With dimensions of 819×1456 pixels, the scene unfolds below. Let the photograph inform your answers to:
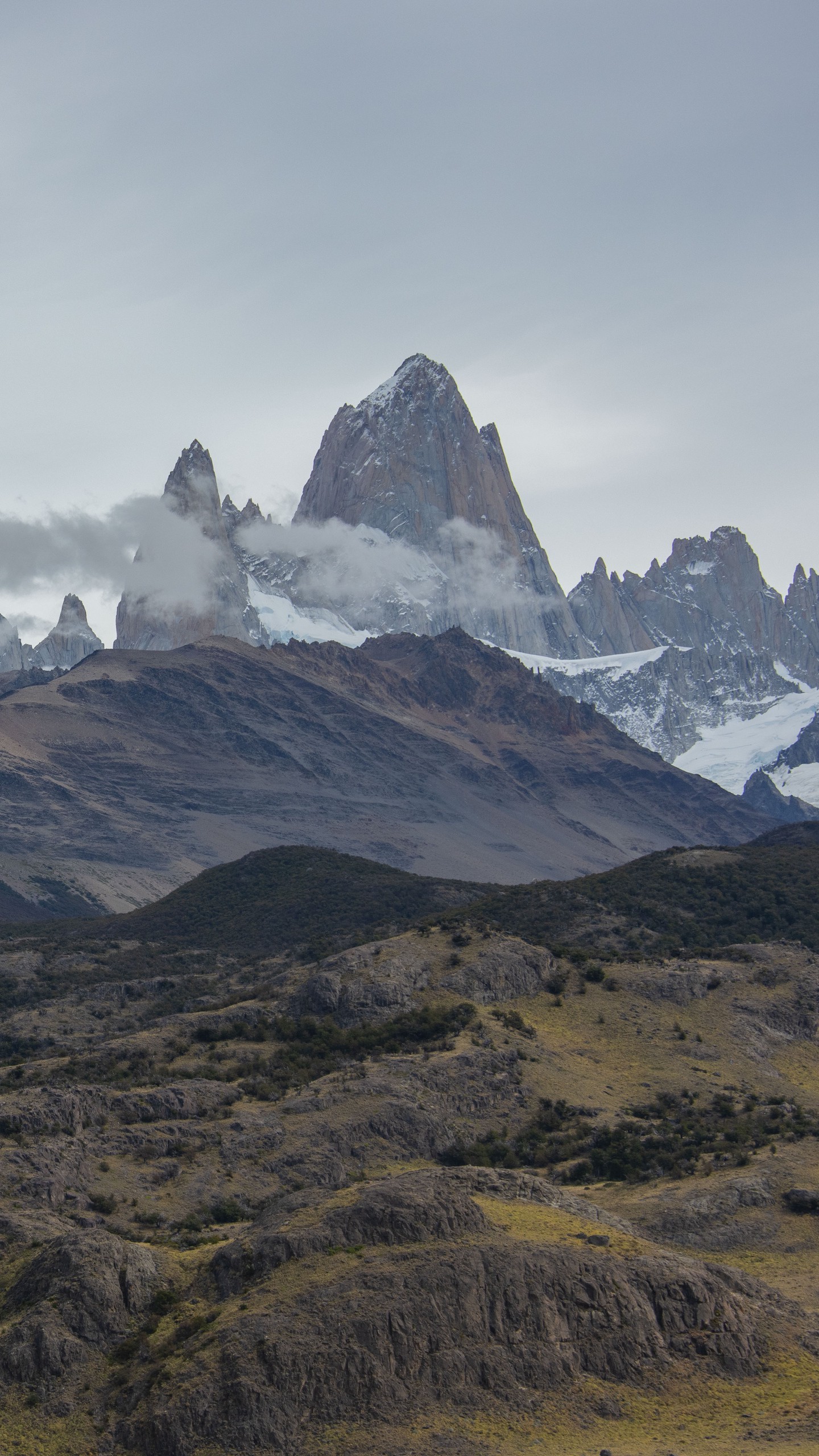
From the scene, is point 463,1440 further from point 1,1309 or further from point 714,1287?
point 1,1309

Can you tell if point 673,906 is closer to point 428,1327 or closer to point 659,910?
point 659,910

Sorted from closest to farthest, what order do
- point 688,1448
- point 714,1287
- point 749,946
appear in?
point 688,1448 < point 714,1287 < point 749,946

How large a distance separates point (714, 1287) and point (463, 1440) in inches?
420

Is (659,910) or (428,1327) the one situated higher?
(659,910)

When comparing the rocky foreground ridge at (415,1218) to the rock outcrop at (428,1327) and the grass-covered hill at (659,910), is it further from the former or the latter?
the grass-covered hill at (659,910)

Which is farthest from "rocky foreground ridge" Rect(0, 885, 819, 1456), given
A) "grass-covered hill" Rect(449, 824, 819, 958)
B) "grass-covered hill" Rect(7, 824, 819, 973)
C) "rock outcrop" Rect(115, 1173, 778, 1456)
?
"grass-covered hill" Rect(449, 824, 819, 958)

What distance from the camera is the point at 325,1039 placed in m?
100

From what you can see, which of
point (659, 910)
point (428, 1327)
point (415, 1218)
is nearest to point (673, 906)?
point (659, 910)

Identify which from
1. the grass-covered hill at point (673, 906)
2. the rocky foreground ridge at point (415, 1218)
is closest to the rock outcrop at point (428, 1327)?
the rocky foreground ridge at point (415, 1218)

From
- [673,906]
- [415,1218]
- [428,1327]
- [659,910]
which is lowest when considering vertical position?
[428,1327]

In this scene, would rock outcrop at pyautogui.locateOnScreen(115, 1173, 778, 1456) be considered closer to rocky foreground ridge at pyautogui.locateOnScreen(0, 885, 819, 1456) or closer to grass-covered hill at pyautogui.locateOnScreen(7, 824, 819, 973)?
rocky foreground ridge at pyautogui.locateOnScreen(0, 885, 819, 1456)

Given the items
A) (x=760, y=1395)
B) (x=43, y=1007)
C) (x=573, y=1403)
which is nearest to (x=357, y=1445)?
(x=573, y=1403)

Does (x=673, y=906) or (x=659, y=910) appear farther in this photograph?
(x=673, y=906)

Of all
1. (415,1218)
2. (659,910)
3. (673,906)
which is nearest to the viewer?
(415,1218)
